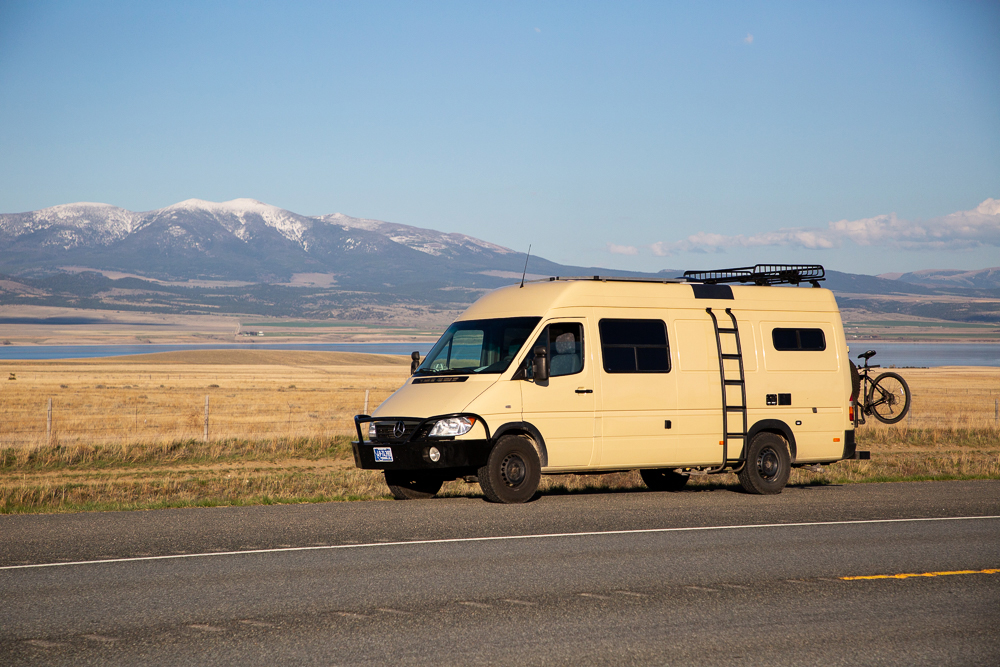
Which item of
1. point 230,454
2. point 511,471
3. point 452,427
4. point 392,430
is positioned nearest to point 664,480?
point 511,471

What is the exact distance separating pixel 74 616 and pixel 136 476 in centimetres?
1239

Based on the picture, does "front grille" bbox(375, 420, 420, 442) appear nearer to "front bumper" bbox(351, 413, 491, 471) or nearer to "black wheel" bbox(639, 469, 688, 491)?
"front bumper" bbox(351, 413, 491, 471)

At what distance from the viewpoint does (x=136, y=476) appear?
1831cm

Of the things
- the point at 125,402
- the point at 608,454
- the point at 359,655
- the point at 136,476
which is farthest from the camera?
the point at 125,402

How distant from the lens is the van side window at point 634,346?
12602 mm

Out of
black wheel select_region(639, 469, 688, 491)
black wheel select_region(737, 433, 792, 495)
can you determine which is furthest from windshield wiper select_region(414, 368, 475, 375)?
black wheel select_region(737, 433, 792, 495)

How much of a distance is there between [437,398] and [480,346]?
105 cm

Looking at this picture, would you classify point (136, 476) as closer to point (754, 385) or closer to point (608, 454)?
point (608, 454)

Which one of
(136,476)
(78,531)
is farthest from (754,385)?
(136,476)

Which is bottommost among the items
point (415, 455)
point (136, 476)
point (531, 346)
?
point (136, 476)

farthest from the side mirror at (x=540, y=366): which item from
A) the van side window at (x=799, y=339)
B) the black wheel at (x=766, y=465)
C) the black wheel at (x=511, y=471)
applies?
the van side window at (x=799, y=339)

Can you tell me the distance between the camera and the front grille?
11742 millimetres

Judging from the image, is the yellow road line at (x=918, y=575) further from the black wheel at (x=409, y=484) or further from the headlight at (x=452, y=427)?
the black wheel at (x=409, y=484)

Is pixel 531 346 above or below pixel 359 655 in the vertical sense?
above
